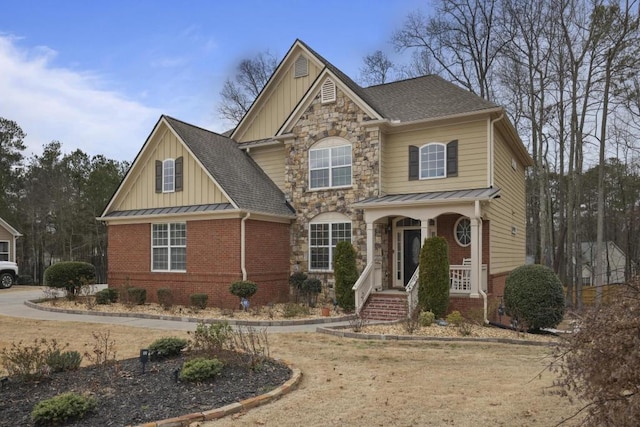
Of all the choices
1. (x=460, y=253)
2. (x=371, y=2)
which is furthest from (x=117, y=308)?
(x=371, y=2)

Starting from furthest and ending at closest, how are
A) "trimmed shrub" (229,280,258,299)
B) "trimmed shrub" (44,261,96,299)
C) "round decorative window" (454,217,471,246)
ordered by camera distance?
"trimmed shrub" (44,261,96,299), "round decorative window" (454,217,471,246), "trimmed shrub" (229,280,258,299)

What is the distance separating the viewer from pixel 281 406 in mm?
6168

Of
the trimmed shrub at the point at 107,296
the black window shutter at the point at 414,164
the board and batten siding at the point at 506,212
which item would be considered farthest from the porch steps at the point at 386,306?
the trimmed shrub at the point at 107,296

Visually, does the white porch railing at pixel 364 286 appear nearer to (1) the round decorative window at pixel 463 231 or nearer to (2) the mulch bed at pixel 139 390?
(1) the round decorative window at pixel 463 231

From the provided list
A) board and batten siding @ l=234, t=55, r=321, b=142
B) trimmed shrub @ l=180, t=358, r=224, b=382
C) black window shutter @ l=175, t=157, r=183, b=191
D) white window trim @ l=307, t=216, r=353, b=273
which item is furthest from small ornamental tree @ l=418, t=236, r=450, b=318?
black window shutter @ l=175, t=157, r=183, b=191

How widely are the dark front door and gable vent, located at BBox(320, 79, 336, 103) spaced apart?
5414 mm

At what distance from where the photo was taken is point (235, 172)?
18188 mm

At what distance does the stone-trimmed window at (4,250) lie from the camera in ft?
101

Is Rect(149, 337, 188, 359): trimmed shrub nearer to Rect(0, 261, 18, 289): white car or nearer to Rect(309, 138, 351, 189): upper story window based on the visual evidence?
Rect(309, 138, 351, 189): upper story window

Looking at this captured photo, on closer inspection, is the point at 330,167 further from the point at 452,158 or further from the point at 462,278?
the point at 462,278

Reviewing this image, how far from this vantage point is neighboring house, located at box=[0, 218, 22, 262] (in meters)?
30.7

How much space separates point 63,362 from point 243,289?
8.01 m

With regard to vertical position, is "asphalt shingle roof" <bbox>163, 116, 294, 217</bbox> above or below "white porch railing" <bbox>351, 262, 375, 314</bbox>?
above

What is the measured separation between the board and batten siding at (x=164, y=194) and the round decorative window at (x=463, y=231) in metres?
7.66
